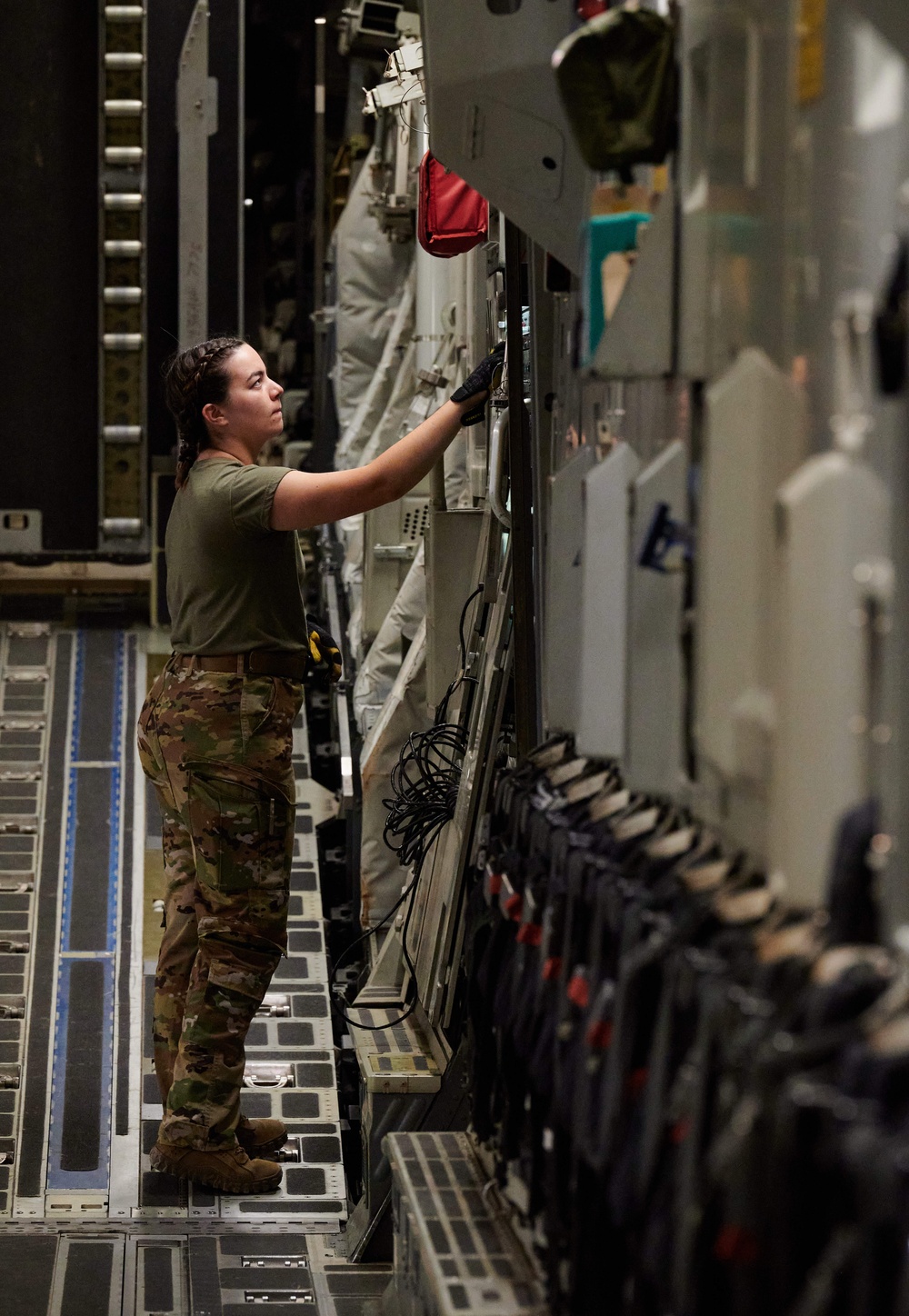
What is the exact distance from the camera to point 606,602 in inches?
120

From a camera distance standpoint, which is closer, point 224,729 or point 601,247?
point 601,247

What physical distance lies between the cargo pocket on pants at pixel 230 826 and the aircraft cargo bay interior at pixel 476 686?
0.01 m

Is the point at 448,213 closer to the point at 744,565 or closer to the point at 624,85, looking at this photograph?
the point at 624,85

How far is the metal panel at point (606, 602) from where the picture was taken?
9.86 feet

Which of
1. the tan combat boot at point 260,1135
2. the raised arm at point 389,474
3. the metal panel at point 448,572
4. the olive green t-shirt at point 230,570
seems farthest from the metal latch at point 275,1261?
the raised arm at point 389,474

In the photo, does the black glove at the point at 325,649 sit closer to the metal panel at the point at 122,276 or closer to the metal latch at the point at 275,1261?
the metal latch at the point at 275,1261

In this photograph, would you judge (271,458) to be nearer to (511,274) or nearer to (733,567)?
(511,274)

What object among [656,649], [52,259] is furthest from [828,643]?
[52,259]

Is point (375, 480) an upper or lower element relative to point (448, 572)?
upper

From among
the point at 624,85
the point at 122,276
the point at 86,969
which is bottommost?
the point at 86,969

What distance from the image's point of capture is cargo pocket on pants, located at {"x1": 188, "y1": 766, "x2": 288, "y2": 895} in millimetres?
4762

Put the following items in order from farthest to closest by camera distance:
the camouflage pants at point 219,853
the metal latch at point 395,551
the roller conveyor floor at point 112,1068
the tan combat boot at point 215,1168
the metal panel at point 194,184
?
the metal panel at point 194,184 < the metal latch at point 395,551 < the tan combat boot at point 215,1168 < the camouflage pants at point 219,853 < the roller conveyor floor at point 112,1068

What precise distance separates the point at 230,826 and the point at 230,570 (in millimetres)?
678

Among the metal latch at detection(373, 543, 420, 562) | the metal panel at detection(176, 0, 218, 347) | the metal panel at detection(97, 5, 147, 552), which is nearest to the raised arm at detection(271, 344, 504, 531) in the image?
the metal latch at detection(373, 543, 420, 562)
